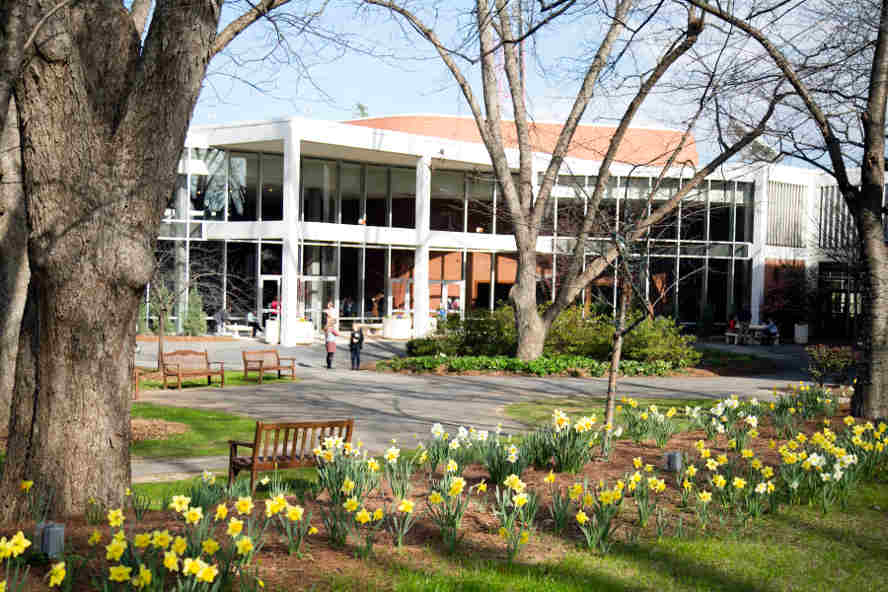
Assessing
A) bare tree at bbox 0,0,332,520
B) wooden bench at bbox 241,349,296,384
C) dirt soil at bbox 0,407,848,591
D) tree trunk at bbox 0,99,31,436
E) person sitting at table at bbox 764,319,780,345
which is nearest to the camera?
dirt soil at bbox 0,407,848,591

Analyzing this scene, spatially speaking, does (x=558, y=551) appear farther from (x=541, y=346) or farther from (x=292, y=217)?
(x=292, y=217)

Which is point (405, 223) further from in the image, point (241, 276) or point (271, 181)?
point (241, 276)

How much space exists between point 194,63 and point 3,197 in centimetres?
525

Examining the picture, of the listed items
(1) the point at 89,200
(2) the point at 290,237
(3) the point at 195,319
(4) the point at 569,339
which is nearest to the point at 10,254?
(1) the point at 89,200

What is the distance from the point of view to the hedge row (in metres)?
21.0

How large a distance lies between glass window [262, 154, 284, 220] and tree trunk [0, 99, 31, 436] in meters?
23.0

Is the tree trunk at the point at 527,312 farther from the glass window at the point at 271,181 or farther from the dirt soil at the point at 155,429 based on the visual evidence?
the glass window at the point at 271,181

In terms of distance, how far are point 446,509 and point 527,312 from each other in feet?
54.2

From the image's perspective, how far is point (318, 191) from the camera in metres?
34.5

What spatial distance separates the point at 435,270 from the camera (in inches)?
1507

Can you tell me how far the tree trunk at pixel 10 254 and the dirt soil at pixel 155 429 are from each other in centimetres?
156

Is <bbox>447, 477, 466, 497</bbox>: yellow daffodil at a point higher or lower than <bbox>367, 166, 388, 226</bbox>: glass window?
lower

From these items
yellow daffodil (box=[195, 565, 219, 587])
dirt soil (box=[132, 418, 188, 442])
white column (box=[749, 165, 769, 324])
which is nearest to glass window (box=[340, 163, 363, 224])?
white column (box=[749, 165, 769, 324])

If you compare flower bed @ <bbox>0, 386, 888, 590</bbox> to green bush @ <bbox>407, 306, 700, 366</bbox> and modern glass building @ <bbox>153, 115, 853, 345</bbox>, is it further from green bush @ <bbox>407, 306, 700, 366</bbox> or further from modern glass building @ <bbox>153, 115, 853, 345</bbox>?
modern glass building @ <bbox>153, 115, 853, 345</bbox>
